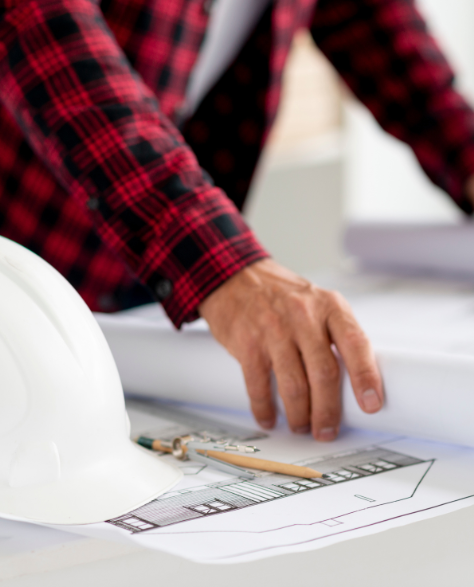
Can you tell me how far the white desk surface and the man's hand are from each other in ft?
0.53

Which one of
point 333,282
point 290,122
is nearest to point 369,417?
point 333,282

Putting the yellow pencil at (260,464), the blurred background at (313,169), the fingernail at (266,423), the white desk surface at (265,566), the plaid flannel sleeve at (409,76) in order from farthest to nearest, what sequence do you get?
the blurred background at (313,169) → the plaid flannel sleeve at (409,76) → the fingernail at (266,423) → the yellow pencil at (260,464) → the white desk surface at (265,566)

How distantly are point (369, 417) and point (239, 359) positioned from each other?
0.12 meters

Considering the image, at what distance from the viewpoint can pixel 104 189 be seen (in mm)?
655

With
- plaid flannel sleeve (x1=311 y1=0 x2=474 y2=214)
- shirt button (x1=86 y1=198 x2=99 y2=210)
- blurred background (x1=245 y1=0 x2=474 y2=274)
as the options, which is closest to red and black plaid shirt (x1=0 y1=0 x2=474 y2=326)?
shirt button (x1=86 y1=198 x2=99 y2=210)

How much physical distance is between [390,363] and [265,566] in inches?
9.2

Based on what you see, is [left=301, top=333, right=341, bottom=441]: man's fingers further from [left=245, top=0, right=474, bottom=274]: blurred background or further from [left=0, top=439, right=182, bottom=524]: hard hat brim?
[left=245, top=0, right=474, bottom=274]: blurred background

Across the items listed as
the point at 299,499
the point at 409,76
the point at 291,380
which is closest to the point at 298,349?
the point at 291,380

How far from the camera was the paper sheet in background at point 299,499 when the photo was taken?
0.39 metres

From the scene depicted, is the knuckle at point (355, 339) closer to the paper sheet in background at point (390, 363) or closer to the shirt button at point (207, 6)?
the paper sheet in background at point (390, 363)

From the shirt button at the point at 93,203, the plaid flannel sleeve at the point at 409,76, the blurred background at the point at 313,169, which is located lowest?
the blurred background at the point at 313,169

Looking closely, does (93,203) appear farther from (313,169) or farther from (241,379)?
(313,169)

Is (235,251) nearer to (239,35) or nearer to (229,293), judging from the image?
(229,293)

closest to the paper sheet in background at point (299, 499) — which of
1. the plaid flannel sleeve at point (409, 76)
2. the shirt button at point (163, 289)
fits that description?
the shirt button at point (163, 289)
